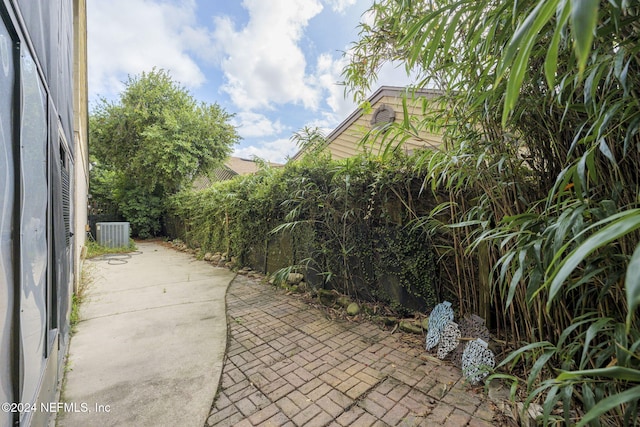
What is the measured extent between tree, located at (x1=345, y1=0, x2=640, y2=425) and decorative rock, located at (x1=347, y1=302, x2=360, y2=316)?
4.39 ft

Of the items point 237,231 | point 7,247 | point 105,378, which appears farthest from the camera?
point 237,231

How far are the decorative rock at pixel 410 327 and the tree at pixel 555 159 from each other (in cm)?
70

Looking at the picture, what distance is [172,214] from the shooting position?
32.6 ft

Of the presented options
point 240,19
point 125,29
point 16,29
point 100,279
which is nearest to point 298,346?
point 16,29

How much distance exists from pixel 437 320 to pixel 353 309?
988 mm

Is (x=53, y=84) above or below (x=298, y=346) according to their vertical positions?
above

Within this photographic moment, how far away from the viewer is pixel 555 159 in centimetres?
149

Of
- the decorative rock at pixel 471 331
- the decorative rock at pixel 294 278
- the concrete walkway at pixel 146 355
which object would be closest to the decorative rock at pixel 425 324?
the decorative rock at pixel 471 331

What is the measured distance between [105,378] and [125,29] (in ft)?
A: 18.4

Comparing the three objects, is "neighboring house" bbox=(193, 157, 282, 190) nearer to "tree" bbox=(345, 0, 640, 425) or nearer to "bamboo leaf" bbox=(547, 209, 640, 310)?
"tree" bbox=(345, 0, 640, 425)

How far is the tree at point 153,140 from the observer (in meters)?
9.62

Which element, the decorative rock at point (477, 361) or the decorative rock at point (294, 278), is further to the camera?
the decorative rock at point (294, 278)

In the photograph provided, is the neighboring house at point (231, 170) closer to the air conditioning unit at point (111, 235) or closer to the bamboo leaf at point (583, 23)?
the air conditioning unit at point (111, 235)

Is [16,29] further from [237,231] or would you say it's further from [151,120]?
[151,120]
